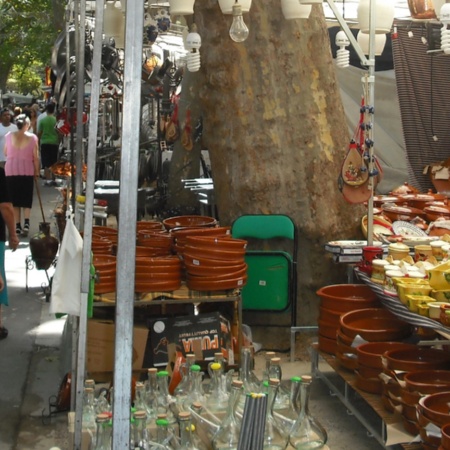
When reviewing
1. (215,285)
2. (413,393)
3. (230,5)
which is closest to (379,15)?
(230,5)

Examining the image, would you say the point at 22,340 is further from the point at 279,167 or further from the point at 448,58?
the point at 448,58

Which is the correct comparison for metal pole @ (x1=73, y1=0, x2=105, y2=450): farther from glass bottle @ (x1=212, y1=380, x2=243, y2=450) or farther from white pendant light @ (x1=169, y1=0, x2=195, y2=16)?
white pendant light @ (x1=169, y1=0, x2=195, y2=16)

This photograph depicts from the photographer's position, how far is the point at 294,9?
231 inches

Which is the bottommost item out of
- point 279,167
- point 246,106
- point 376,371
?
point 376,371

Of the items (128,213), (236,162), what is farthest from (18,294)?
(128,213)

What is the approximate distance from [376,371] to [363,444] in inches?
19.4

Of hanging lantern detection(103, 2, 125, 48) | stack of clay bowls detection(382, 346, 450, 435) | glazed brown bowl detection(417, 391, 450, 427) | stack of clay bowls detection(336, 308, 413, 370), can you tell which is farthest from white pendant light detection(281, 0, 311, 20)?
glazed brown bowl detection(417, 391, 450, 427)

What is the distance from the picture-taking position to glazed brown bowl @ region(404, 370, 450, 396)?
4.14 m

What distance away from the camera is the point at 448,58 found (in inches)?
396

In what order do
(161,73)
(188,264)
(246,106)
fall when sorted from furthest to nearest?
1. (161,73)
2. (246,106)
3. (188,264)

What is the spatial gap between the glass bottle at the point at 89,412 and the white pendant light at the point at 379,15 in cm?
340

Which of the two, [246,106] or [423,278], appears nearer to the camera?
[423,278]

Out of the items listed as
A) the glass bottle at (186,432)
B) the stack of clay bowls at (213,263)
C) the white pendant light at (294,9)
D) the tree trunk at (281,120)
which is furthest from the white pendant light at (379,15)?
the glass bottle at (186,432)

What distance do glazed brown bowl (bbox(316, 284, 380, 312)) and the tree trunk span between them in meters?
0.88
